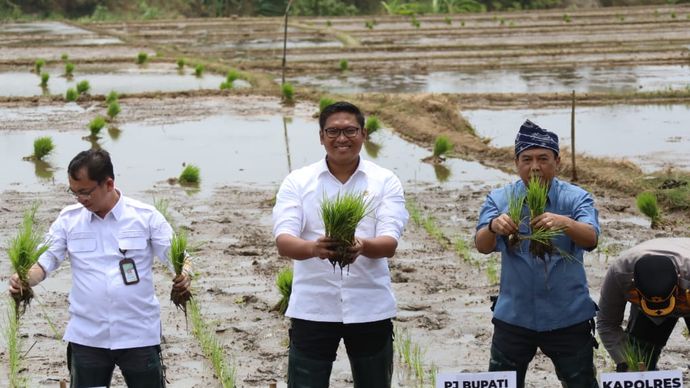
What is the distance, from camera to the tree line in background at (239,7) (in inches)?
1694

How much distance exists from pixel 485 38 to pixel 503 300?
27.5 meters

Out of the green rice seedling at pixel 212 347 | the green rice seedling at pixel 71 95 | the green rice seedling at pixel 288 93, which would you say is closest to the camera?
the green rice seedling at pixel 212 347

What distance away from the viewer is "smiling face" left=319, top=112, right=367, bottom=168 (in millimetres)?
4328

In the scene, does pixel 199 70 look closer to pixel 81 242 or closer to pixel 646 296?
pixel 81 242

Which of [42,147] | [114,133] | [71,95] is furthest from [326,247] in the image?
[71,95]

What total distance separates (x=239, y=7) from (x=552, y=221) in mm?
41147

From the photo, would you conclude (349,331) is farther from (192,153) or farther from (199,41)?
(199,41)

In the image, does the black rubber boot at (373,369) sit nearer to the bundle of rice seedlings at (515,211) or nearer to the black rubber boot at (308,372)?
the black rubber boot at (308,372)

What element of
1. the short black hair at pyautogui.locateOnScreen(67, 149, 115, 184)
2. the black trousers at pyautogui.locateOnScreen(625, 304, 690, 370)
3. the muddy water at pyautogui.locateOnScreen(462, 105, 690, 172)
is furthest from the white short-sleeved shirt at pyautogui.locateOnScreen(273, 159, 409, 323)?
the muddy water at pyautogui.locateOnScreen(462, 105, 690, 172)

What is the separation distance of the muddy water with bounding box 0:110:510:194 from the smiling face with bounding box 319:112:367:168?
7.08 m

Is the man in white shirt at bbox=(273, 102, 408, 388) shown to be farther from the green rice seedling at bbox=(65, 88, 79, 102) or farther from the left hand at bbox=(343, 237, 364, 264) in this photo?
the green rice seedling at bbox=(65, 88, 79, 102)

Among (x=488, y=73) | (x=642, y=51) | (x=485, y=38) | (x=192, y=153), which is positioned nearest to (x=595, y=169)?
(x=192, y=153)

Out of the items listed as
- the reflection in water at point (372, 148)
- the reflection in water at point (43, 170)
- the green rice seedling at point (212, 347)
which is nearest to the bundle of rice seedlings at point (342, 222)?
the green rice seedling at point (212, 347)

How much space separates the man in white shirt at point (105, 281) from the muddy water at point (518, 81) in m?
15.3
